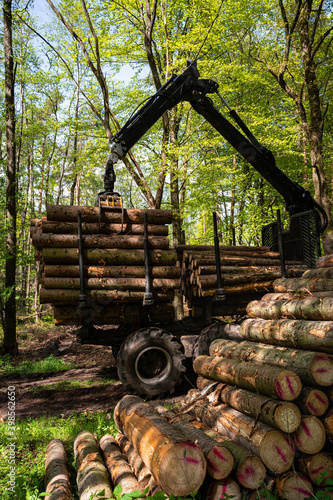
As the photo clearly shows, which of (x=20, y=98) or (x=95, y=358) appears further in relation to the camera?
(x=20, y=98)

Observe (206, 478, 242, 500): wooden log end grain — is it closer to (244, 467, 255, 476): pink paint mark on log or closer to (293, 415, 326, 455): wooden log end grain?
(244, 467, 255, 476): pink paint mark on log

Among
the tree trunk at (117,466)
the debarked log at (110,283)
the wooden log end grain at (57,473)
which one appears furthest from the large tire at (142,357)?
the wooden log end grain at (57,473)

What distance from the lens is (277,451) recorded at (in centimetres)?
321

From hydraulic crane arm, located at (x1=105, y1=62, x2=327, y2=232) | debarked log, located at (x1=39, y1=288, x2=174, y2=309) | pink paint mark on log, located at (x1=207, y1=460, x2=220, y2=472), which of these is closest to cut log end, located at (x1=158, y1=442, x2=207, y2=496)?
pink paint mark on log, located at (x1=207, y1=460, x2=220, y2=472)

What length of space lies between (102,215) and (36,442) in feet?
12.6

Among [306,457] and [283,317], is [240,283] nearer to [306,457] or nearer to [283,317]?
[283,317]

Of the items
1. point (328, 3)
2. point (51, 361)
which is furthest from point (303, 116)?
point (51, 361)

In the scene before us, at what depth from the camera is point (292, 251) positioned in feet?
28.2

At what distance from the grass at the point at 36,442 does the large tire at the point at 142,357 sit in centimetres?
85

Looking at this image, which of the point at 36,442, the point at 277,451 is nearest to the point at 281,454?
the point at 277,451

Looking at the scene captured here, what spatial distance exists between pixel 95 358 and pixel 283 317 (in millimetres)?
6891

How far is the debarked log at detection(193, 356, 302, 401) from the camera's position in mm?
3436

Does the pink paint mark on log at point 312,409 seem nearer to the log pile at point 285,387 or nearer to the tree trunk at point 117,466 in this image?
the log pile at point 285,387

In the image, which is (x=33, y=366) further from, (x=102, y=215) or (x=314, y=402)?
(x=314, y=402)
